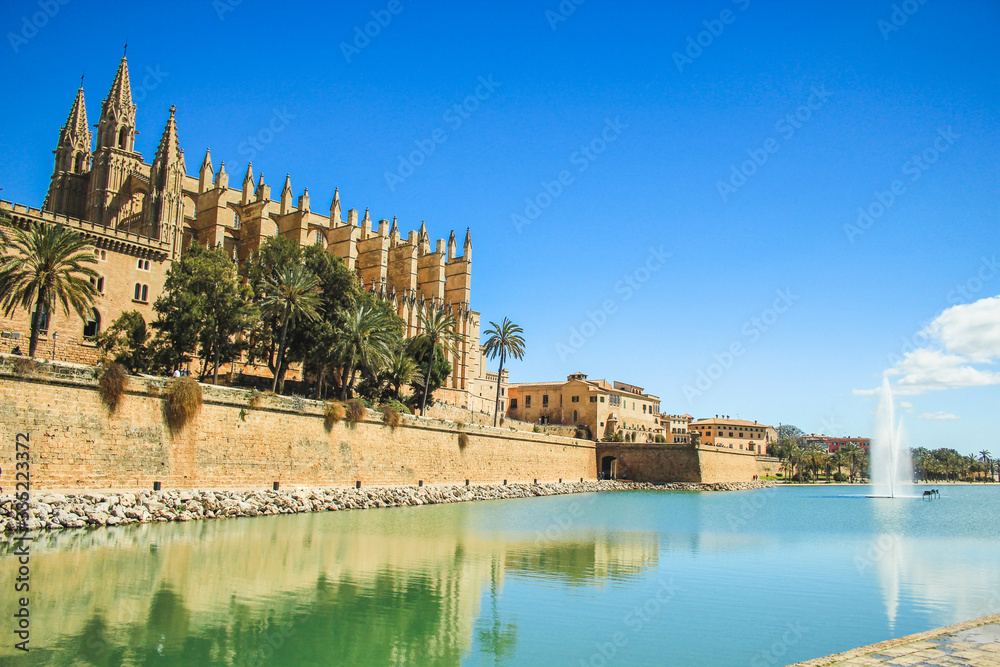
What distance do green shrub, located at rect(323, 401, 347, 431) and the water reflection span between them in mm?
8775

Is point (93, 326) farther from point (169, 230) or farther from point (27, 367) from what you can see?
point (27, 367)

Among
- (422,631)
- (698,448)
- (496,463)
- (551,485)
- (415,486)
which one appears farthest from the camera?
(698,448)

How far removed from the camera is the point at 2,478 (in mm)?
17469

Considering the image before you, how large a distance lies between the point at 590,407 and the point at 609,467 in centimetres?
1193

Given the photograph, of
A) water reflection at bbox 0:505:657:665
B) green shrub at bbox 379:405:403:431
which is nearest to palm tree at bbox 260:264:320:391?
green shrub at bbox 379:405:403:431

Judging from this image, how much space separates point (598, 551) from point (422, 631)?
931 centimetres

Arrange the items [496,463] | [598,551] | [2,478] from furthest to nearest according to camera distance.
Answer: [496,463] < [598,551] < [2,478]

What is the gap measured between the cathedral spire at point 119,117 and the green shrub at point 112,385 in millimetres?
25536

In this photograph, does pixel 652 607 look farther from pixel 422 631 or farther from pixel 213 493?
pixel 213 493

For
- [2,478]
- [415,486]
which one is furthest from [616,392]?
[2,478]

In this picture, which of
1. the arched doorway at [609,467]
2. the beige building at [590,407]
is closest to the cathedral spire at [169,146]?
the arched doorway at [609,467]

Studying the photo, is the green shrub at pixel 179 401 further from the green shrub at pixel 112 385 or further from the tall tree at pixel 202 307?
the tall tree at pixel 202 307

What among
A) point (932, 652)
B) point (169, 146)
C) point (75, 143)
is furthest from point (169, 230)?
point (932, 652)

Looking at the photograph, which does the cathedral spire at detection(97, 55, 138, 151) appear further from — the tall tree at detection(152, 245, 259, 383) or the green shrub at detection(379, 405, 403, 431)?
the green shrub at detection(379, 405, 403, 431)
